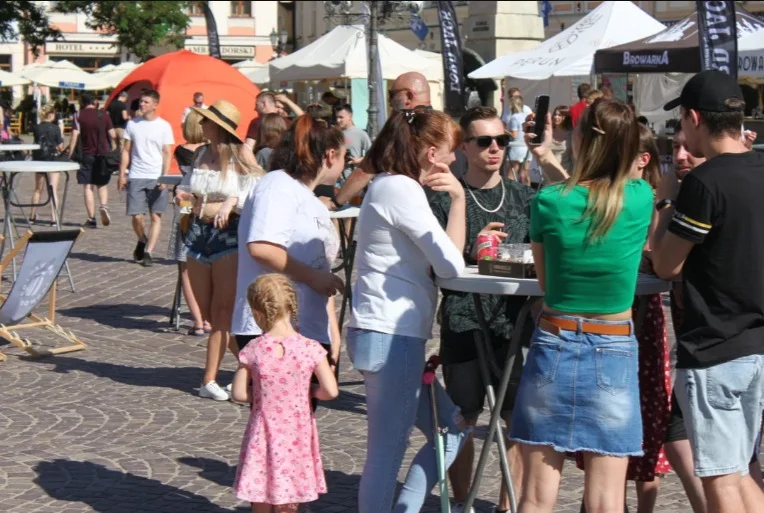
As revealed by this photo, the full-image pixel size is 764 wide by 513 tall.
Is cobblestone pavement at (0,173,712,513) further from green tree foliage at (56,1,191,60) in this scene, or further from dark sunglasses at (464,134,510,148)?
green tree foliage at (56,1,191,60)

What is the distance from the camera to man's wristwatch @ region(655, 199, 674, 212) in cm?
459

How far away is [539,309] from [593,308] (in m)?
0.66

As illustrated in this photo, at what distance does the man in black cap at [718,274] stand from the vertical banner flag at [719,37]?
28.6 feet

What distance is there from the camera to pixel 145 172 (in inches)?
563

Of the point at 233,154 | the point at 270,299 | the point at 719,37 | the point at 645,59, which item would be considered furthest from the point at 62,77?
the point at 270,299

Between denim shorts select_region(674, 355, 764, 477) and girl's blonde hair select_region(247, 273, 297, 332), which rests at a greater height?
girl's blonde hair select_region(247, 273, 297, 332)

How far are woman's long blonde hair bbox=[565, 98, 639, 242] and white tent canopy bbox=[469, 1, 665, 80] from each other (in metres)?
16.0

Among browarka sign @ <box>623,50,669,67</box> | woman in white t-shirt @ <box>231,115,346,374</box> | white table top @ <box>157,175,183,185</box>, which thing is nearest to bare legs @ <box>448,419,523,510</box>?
woman in white t-shirt @ <box>231,115,346,374</box>

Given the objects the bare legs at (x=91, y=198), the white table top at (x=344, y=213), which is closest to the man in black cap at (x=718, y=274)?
the white table top at (x=344, y=213)

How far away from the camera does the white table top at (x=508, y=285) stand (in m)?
4.45

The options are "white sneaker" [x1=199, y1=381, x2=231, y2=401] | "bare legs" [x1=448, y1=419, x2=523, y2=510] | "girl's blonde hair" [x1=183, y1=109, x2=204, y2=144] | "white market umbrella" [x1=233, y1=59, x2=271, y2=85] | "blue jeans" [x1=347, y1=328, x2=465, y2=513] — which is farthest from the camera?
"white market umbrella" [x1=233, y1=59, x2=271, y2=85]

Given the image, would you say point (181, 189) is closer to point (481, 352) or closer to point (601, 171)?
point (481, 352)

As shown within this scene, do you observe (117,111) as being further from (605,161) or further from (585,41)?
(605,161)

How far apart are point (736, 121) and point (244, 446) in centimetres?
222
